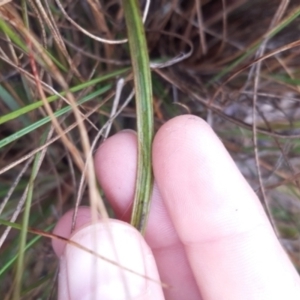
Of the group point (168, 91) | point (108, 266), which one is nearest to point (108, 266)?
point (108, 266)

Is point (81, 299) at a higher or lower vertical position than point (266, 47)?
lower

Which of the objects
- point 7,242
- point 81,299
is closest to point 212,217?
point 81,299

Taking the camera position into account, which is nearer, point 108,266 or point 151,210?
point 108,266

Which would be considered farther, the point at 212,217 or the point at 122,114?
the point at 122,114

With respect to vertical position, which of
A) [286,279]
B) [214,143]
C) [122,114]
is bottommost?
[286,279]

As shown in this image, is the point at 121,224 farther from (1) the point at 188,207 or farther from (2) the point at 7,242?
(2) the point at 7,242

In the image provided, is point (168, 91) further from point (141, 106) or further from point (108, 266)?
point (108, 266)
